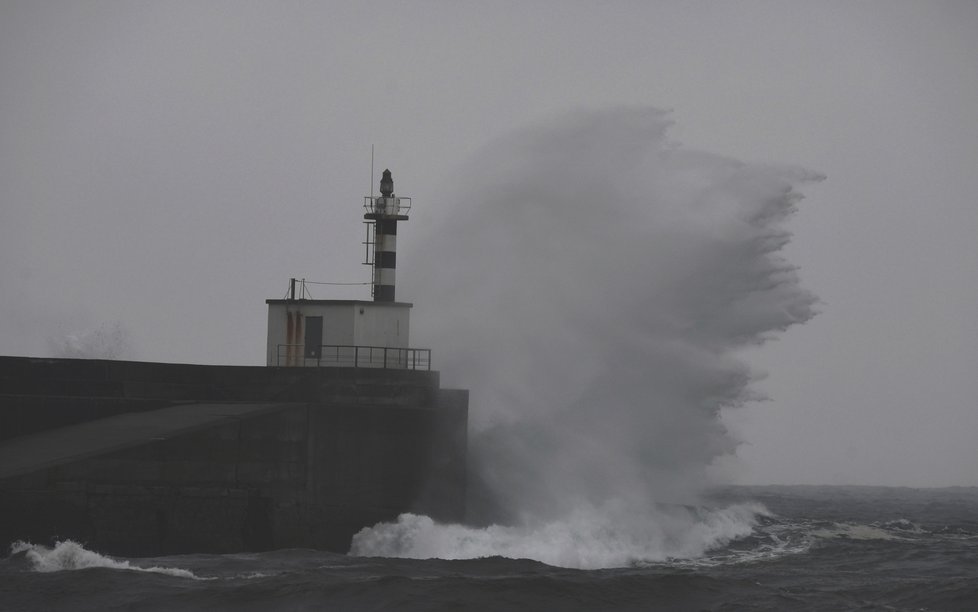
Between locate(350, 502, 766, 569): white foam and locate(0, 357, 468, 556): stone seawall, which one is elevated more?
locate(0, 357, 468, 556): stone seawall

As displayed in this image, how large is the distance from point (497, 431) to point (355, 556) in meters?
6.39

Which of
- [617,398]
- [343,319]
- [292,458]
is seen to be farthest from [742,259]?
[292,458]

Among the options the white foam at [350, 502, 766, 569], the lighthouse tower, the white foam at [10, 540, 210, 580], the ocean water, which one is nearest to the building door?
the lighthouse tower

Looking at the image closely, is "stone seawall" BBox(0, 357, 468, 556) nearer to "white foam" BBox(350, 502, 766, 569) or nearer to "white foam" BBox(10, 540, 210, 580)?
"white foam" BBox(10, 540, 210, 580)

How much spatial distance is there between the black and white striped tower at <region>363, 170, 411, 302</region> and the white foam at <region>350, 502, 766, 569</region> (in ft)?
16.2

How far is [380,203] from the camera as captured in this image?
25.1 m

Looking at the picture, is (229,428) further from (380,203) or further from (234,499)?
(380,203)

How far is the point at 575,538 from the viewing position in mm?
24031

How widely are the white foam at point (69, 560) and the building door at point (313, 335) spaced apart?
6.42m

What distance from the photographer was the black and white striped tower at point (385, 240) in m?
25.1

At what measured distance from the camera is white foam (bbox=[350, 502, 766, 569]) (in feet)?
70.0

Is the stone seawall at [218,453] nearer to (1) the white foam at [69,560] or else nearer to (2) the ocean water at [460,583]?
(1) the white foam at [69,560]

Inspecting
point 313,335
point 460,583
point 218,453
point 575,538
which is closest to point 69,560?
point 218,453

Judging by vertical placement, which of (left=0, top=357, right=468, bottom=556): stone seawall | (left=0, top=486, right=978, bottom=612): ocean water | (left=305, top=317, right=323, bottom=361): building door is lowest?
(left=0, top=486, right=978, bottom=612): ocean water
